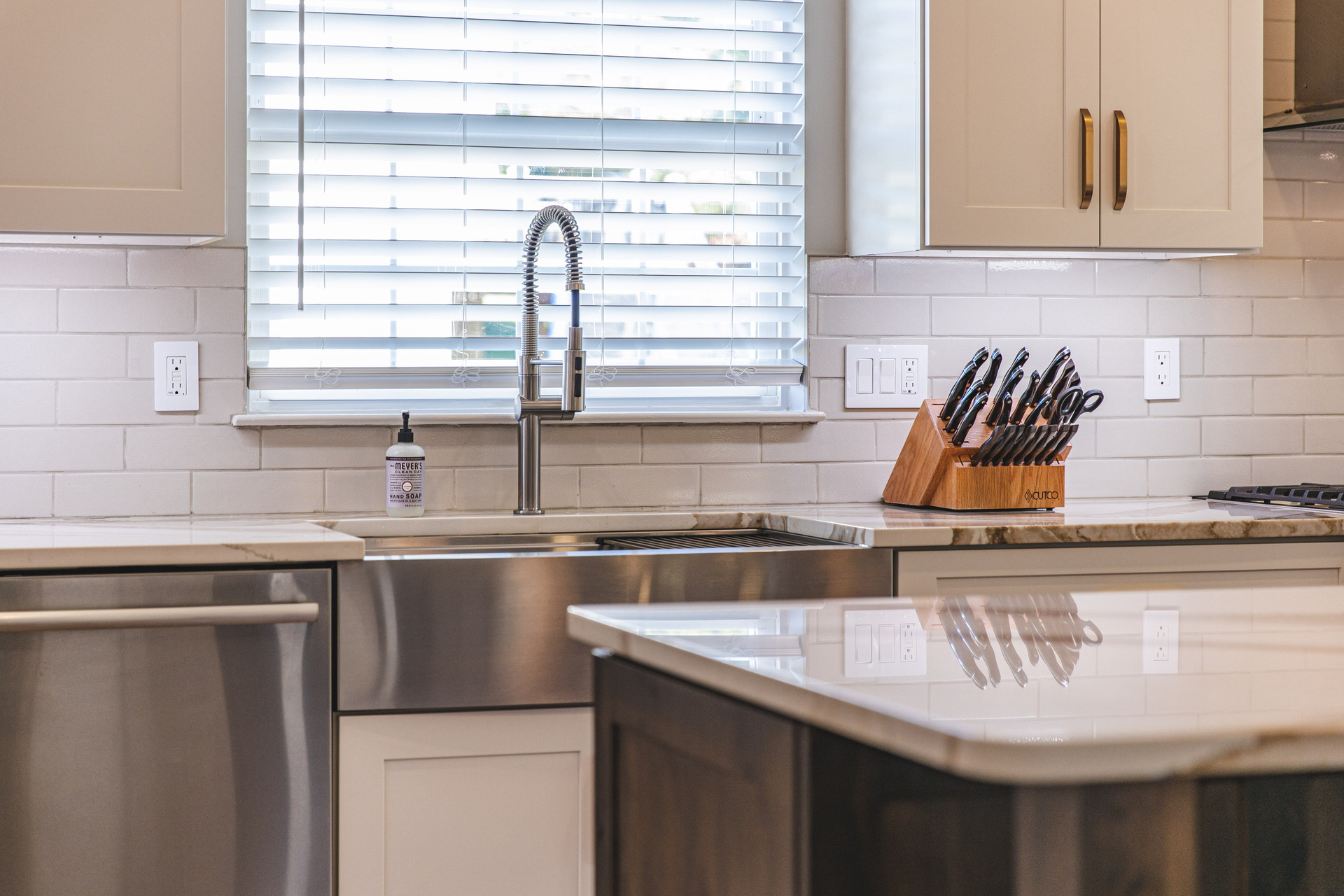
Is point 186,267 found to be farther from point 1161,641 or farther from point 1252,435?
point 1252,435

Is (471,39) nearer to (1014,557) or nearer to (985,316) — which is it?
(985,316)

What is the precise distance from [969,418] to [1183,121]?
72cm

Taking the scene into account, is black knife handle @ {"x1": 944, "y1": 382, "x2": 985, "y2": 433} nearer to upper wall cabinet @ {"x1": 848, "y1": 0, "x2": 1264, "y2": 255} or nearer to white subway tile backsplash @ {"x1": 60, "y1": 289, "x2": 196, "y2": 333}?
upper wall cabinet @ {"x1": 848, "y1": 0, "x2": 1264, "y2": 255}

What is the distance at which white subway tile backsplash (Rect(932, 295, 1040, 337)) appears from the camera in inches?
104

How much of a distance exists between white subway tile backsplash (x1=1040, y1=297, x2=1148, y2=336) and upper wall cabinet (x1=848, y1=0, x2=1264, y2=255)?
0.35 m

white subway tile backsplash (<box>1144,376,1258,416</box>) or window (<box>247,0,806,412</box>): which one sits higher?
window (<box>247,0,806,412</box>)

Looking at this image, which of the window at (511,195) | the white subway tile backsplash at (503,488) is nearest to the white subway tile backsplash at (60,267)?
the window at (511,195)

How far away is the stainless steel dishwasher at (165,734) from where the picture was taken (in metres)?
1.68

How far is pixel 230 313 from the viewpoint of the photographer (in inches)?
92.4

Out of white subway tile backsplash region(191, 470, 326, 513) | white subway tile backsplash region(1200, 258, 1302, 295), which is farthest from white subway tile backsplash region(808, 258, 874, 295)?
white subway tile backsplash region(191, 470, 326, 513)

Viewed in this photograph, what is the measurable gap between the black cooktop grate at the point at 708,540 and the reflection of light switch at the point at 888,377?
47 cm

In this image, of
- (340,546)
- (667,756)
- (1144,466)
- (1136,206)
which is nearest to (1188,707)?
(667,756)

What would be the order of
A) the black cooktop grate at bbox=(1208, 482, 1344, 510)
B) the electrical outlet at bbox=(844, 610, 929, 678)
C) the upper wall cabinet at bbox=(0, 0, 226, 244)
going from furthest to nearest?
the black cooktop grate at bbox=(1208, 482, 1344, 510) → the upper wall cabinet at bbox=(0, 0, 226, 244) → the electrical outlet at bbox=(844, 610, 929, 678)

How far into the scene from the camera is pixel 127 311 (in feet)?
7.61
